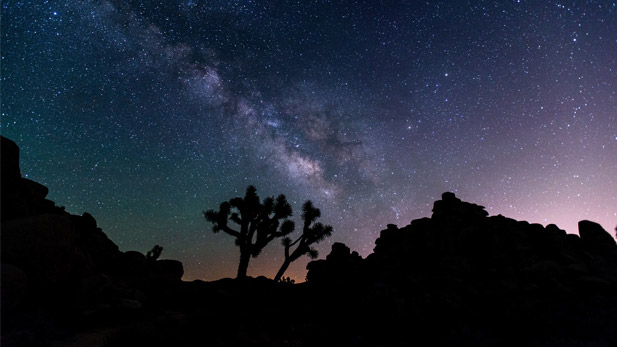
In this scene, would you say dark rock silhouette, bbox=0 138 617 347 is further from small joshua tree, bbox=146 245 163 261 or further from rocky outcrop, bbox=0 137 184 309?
small joshua tree, bbox=146 245 163 261

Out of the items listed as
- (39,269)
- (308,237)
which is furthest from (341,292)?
(39,269)

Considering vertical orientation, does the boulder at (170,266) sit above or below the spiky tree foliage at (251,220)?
below

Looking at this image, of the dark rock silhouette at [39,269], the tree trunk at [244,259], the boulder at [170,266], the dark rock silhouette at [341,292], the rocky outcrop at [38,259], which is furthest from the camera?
the tree trunk at [244,259]

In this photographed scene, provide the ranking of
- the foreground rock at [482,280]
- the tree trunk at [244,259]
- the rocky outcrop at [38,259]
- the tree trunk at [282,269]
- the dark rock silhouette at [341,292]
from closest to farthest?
1. the rocky outcrop at [38,259]
2. the dark rock silhouette at [341,292]
3. the foreground rock at [482,280]
4. the tree trunk at [244,259]
5. the tree trunk at [282,269]

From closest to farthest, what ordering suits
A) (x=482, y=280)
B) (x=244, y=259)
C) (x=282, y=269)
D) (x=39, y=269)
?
1. (x=39, y=269)
2. (x=482, y=280)
3. (x=244, y=259)
4. (x=282, y=269)

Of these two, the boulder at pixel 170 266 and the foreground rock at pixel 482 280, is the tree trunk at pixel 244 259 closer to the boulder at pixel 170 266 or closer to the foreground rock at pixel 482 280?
the boulder at pixel 170 266

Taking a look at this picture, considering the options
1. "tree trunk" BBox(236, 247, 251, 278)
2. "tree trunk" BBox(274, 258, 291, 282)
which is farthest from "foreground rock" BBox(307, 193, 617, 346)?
"tree trunk" BBox(236, 247, 251, 278)

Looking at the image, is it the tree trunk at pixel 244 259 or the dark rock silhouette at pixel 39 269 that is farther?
the tree trunk at pixel 244 259

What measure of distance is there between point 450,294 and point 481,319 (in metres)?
1.22

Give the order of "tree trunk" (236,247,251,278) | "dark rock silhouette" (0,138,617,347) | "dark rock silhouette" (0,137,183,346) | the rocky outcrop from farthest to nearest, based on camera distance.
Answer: "tree trunk" (236,247,251,278), "dark rock silhouette" (0,138,617,347), the rocky outcrop, "dark rock silhouette" (0,137,183,346)

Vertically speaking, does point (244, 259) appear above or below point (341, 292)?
above

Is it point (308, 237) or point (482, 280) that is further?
point (308, 237)

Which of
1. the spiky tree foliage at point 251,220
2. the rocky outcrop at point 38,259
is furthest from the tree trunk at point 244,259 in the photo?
the rocky outcrop at point 38,259

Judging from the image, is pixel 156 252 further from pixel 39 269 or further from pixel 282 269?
pixel 39 269
